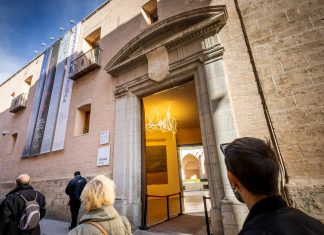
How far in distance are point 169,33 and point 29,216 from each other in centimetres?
549

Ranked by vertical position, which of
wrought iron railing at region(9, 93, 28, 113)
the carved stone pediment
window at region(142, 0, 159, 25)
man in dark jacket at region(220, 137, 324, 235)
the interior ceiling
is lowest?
man in dark jacket at region(220, 137, 324, 235)

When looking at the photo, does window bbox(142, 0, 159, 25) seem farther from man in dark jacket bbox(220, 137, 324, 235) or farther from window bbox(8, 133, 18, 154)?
window bbox(8, 133, 18, 154)

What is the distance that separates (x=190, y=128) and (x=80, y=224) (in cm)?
1076

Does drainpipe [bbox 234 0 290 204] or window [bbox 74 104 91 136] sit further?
window [bbox 74 104 91 136]

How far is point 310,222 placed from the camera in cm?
80

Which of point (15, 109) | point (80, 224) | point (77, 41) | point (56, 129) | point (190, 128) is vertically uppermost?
point (77, 41)

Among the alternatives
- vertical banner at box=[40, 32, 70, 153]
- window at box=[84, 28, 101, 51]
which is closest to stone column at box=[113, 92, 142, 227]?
vertical banner at box=[40, 32, 70, 153]

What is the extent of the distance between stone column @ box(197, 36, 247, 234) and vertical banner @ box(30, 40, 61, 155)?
797cm

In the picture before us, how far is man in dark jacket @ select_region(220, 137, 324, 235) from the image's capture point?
0.76 m

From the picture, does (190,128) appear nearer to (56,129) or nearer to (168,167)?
(168,167)

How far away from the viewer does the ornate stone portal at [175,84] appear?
3.94 m

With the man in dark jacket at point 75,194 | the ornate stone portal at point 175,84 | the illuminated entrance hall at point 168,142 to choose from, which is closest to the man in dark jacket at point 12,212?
the man in dark jacket at point 75,194

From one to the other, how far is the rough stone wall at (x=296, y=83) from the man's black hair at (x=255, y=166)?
9.57ft

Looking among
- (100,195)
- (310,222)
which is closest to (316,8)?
(310,222)
